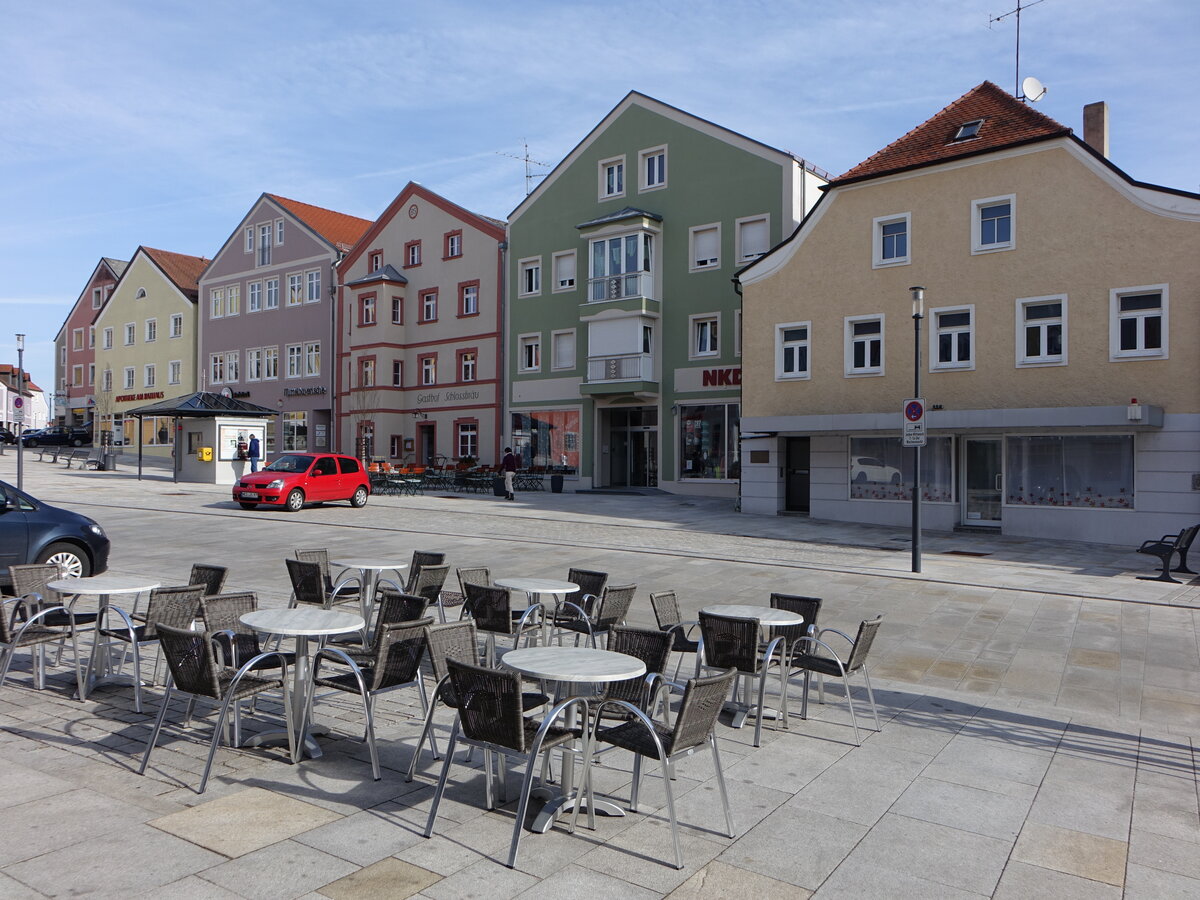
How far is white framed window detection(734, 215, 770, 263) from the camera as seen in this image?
3092 centimetres

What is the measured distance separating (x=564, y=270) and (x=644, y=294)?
5023 millimetres

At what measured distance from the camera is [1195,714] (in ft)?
24.7

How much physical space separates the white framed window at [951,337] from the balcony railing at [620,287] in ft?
42.5

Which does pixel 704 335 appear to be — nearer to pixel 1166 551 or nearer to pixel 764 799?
pixel 1166 551

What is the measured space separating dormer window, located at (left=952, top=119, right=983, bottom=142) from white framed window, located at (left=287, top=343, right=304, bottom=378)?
34549 mm

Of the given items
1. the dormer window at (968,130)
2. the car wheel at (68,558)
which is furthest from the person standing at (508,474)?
the car wheel at (68,558)

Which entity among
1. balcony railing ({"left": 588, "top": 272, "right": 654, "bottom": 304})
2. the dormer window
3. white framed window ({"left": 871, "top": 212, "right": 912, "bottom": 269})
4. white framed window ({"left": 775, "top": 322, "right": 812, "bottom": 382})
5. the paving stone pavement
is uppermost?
the dormer window

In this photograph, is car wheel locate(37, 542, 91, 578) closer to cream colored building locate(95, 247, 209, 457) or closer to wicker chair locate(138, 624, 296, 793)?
wicker chair locate(138, 624, 296, 793)

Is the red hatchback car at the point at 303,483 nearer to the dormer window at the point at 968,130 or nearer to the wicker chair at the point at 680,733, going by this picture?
the dormer window at the point at 968,130

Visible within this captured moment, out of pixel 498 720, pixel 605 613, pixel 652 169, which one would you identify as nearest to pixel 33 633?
pixel 605 613

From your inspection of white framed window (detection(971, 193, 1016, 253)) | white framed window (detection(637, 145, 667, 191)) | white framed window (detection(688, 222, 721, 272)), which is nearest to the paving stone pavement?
white framed window (detection(971, 193, 1016, 253))

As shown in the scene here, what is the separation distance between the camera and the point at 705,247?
32531mm

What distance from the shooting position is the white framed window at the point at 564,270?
3662 cm

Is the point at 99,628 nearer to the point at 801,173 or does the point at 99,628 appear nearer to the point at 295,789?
the point at 295,789
